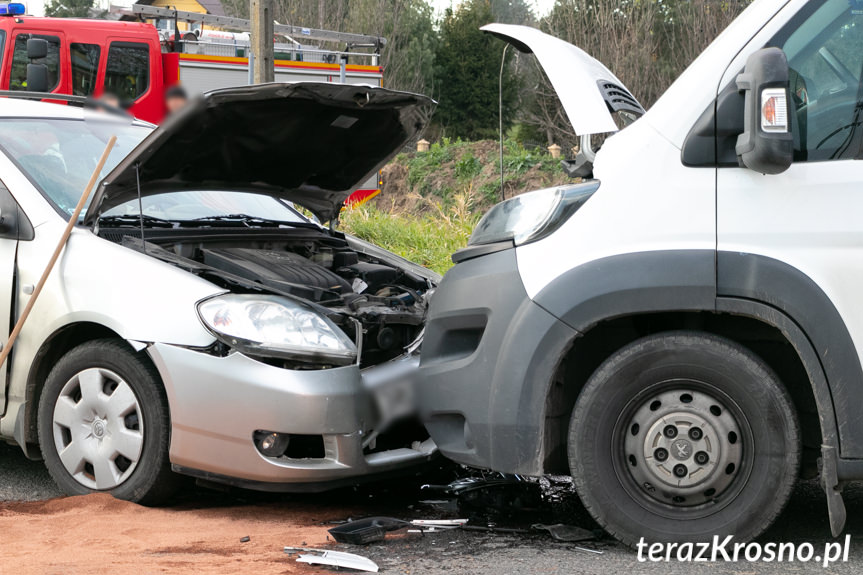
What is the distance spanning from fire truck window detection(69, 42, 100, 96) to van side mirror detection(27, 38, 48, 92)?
0.51 meters

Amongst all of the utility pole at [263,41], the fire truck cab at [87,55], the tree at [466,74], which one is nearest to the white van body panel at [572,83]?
the utility pole at [263,41]

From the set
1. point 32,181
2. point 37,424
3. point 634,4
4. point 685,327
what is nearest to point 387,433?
point 685,327

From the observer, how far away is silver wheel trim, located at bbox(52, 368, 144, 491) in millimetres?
4359

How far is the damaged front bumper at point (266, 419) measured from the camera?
4.11 meters

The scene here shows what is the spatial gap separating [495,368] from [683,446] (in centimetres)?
73

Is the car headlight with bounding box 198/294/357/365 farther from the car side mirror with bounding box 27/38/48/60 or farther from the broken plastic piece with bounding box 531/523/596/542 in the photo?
the car side mirror with bounding box 27/38/48/60

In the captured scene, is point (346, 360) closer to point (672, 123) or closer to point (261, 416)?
point (261, 416)

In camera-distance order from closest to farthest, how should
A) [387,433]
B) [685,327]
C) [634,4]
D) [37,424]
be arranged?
[685,327] → [387,433] → [37,424] → [634,4]

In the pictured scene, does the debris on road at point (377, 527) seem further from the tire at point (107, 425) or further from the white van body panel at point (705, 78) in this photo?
the white van body panel at point (705, 78)

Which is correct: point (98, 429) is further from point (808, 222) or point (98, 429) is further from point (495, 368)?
point (808, 222)

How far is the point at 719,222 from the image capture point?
12.1 ft

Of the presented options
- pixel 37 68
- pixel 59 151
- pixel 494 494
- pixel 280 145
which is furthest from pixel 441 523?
pixel 37 68

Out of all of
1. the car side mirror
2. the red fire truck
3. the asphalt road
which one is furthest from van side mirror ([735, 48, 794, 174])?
the car side mirror

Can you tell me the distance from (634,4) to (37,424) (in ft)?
46.1
